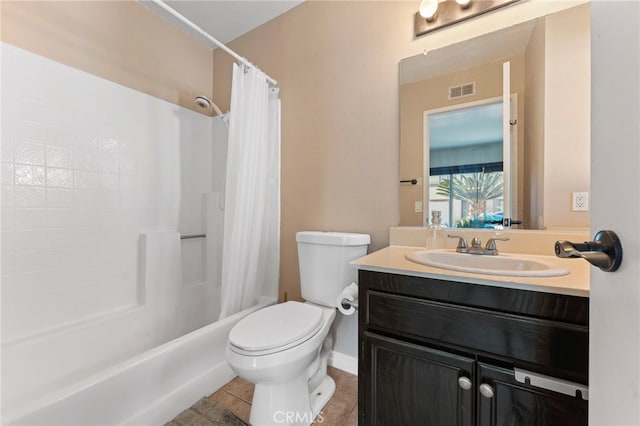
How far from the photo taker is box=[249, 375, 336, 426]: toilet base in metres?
1.09

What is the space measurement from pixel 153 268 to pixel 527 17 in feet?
7.92

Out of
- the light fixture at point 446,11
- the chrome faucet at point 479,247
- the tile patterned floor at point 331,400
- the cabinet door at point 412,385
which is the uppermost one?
the light fixture at point 446,11

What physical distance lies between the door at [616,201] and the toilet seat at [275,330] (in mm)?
832

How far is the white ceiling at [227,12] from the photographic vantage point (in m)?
1.71

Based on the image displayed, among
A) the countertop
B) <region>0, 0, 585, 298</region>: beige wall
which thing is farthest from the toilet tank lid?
the countertop

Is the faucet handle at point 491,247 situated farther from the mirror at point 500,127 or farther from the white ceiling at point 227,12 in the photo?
the white ceiling at point 227,12

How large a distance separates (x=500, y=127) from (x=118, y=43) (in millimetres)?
2263

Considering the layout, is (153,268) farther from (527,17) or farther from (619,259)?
(527,17)

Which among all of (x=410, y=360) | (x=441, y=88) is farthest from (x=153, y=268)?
(x=441, y=88)

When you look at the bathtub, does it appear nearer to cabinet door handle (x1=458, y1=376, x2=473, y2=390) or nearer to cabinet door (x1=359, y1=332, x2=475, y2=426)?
cabinet door (x1=359, y1=332, x2=475, y2=426)

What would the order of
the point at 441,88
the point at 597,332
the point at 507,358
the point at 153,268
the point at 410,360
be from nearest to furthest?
the point at 597,332, the point at 507,358, the point at 410,360, the point at 441,88, the point at 153,268

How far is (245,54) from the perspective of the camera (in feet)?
6.56

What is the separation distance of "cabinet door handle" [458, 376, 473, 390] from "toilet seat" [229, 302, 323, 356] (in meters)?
0.56

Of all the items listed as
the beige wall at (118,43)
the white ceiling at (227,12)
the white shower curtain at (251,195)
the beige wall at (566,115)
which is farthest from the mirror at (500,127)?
the beige wall at (118,43)
